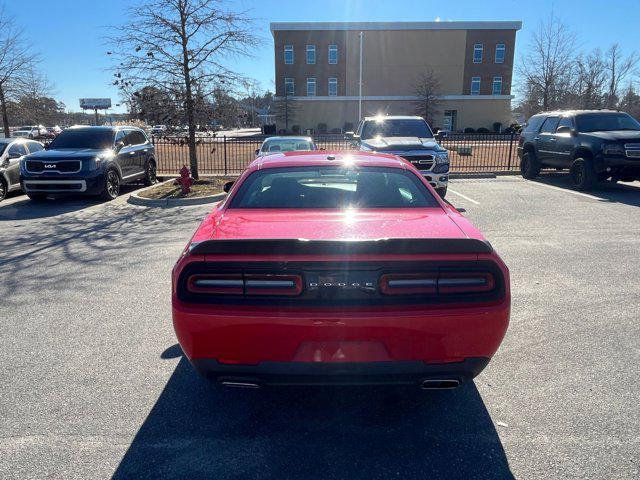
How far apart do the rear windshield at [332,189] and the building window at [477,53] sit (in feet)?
A: 193

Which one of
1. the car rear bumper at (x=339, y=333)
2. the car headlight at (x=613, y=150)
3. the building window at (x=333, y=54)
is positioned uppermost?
the building window at (x=333, y=54)

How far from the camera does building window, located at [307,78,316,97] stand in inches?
2221

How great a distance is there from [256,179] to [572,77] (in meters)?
38.5

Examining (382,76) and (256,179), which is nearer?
(256,179)

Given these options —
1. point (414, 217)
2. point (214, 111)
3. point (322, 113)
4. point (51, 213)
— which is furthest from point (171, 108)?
point (322, 113)

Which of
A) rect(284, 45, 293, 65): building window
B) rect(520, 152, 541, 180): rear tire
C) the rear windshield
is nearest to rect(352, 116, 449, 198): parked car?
rect(520, 152, 541, 180): rear tire

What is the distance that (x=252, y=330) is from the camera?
2.43 meters

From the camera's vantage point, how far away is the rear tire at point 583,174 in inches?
463

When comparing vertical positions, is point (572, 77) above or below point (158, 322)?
above

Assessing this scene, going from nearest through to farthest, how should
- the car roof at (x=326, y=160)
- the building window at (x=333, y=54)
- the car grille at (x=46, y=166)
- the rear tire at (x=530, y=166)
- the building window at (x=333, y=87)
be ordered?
the car roof at (x=326, y=160), the car grille at (x=46, y=166), the rear tire at (x=530, y=166), the building window at (x=333, y=54), the building window at (x=333, y=87)

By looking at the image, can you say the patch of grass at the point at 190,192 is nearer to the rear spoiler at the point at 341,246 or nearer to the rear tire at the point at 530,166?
the rear spoiler at the point at 341,246

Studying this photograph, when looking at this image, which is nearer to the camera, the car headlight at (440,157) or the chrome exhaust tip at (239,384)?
the chrome exhaust tip at (239,384)

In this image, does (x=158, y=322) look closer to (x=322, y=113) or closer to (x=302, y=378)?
(x=302, y=378)

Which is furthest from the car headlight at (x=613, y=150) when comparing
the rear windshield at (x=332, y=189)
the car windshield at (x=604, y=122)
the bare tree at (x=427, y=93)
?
the bare tree at (x=427, y=93)
